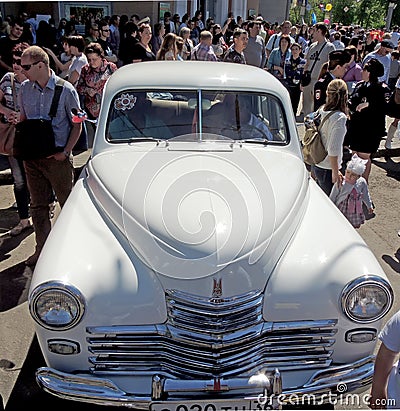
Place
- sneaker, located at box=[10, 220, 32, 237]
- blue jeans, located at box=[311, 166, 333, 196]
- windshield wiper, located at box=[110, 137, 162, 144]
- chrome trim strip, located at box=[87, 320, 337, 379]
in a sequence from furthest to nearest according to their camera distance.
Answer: sneaker, located at box=[10, 220, 32, 237] → blue jeans, located at box=[311, 166, 333, 196] → windshield wiper, located at box=[110, 137, 162, 144] → chrome trim strip, located at box=[87, 320, 337, 379]

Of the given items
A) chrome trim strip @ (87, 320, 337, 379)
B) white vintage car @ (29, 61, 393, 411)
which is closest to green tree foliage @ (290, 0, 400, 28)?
white vintage car @ (29, 61, 393, 411)

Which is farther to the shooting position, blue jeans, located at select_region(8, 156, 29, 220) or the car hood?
blue jeans, located at select_region(8, 156, 29, 220)

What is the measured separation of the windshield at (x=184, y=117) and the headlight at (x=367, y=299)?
1.51 m

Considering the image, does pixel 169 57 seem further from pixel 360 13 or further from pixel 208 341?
pixel 360 13

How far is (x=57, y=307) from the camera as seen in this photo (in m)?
2.43

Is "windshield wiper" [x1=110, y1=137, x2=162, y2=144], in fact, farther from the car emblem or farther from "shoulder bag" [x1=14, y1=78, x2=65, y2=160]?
the car emblem

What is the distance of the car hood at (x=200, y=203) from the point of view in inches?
102

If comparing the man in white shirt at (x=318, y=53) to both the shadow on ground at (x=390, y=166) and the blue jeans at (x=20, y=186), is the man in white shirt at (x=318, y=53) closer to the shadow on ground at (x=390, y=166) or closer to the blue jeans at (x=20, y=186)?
the shadow on ground at (x=390, y=166)

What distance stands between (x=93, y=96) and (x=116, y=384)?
4.46m

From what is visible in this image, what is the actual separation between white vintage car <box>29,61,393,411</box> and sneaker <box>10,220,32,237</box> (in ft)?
7.14

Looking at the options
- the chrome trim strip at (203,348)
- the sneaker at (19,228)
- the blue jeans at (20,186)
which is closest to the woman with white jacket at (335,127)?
the chrome trim strip at (203,348)

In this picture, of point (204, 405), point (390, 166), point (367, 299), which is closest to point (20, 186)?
point (204, 405)

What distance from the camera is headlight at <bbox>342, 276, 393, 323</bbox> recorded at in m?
2.51

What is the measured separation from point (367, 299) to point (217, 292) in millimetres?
788
